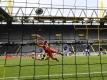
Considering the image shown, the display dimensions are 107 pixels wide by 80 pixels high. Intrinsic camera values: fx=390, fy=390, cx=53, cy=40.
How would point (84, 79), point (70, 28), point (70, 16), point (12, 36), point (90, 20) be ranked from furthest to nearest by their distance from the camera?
point (70, 28) → point (12, 36) → point (90, 20) → point (70, 16) → point (84, 79)

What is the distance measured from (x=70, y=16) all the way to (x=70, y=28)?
487 inches

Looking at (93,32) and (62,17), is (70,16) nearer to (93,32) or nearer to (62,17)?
(62,17)

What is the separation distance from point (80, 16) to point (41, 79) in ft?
59.5

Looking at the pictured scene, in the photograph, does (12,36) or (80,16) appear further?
(12,36)

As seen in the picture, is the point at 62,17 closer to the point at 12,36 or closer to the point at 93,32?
the point at 12,36

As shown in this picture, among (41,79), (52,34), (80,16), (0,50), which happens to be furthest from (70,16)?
(41,79)

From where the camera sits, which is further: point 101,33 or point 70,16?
point 101,33

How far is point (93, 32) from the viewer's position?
130 ft

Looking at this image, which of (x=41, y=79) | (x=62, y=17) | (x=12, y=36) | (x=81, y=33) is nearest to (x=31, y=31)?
(x=12, y=36)

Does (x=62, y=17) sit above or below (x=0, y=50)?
above

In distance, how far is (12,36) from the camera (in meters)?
34.3

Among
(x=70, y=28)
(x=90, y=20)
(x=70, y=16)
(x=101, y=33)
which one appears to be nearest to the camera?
(x=70, y=16)

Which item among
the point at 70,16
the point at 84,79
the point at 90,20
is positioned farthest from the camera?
the point at 90,20

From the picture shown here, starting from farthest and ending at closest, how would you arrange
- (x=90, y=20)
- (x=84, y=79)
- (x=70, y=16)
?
(x=90, y=20)
(x=70, y=16)
(x=84, y=79)
